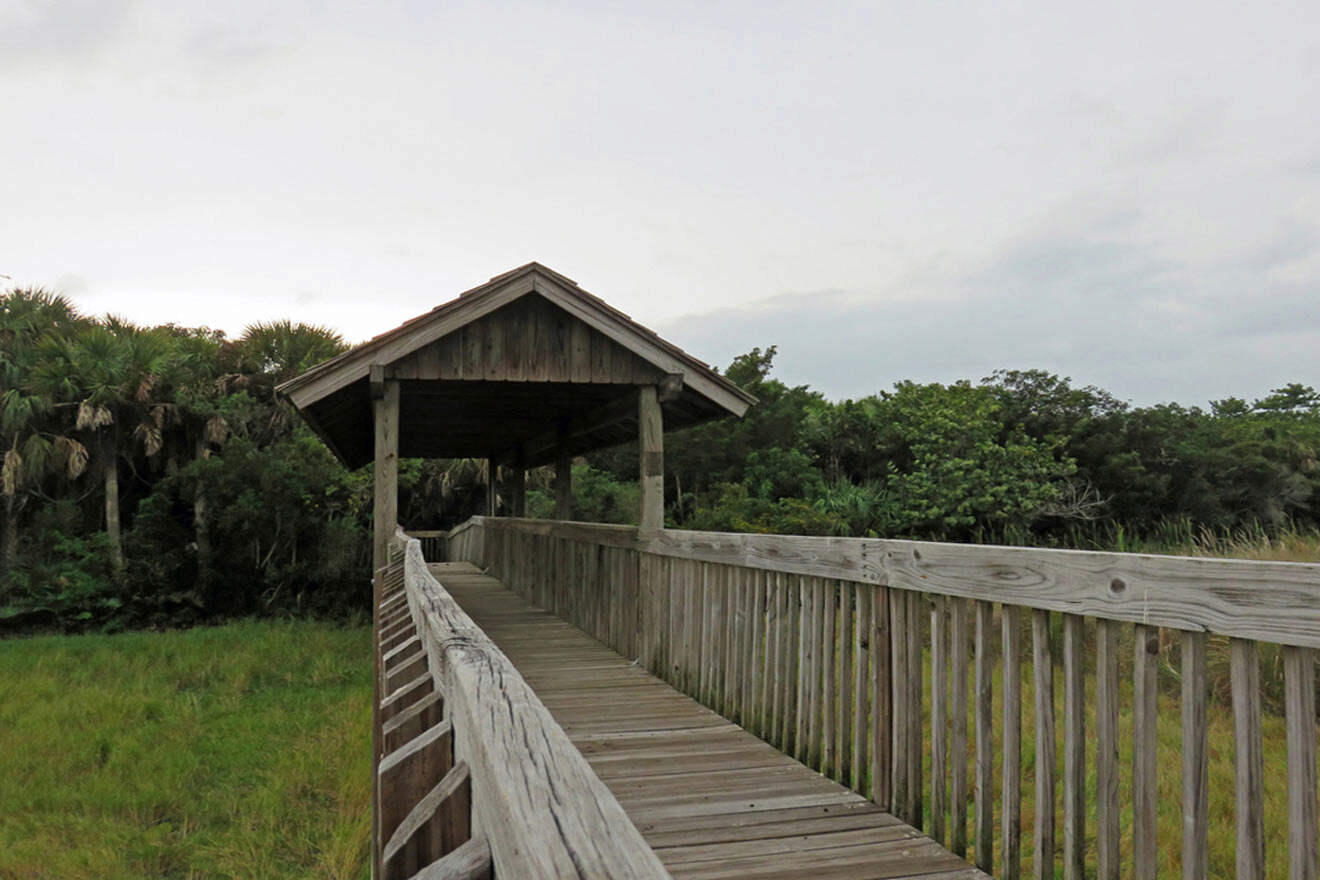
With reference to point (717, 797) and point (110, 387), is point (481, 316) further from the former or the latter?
point (110, 387)

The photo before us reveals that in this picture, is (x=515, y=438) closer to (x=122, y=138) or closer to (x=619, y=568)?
(x=619, y=568)

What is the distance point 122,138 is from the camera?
709 inches

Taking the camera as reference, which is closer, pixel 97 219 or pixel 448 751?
pixel 448 751

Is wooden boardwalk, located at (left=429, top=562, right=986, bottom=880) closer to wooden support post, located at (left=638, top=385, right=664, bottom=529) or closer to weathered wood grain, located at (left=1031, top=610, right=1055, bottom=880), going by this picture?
weathered wood grain, located at (left=1031, top=610, right=1055, bottom=880)

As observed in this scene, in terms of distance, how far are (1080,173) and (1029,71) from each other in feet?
16.9

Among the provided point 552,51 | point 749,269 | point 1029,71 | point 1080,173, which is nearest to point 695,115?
point 552,51

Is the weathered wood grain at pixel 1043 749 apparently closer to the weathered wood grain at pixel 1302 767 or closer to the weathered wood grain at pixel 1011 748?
the weathered wood grain at pixel 1011 748

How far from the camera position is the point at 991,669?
3016mm

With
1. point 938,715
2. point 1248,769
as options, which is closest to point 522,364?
point 938,715

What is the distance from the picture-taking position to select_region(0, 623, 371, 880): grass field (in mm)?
8758

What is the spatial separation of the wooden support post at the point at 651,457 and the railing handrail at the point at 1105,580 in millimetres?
3620

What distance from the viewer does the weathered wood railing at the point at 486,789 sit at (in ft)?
2.95

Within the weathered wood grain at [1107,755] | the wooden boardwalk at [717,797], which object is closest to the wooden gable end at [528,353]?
the wooden boardwalk at [717,797]

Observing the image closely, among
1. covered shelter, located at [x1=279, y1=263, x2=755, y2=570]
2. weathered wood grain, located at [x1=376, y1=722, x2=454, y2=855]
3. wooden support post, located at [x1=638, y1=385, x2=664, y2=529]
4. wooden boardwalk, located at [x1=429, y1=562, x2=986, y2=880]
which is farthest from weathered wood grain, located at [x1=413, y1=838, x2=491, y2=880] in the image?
covered shelter, located at [x1=279, y1=263, x2=755, y2=570]
